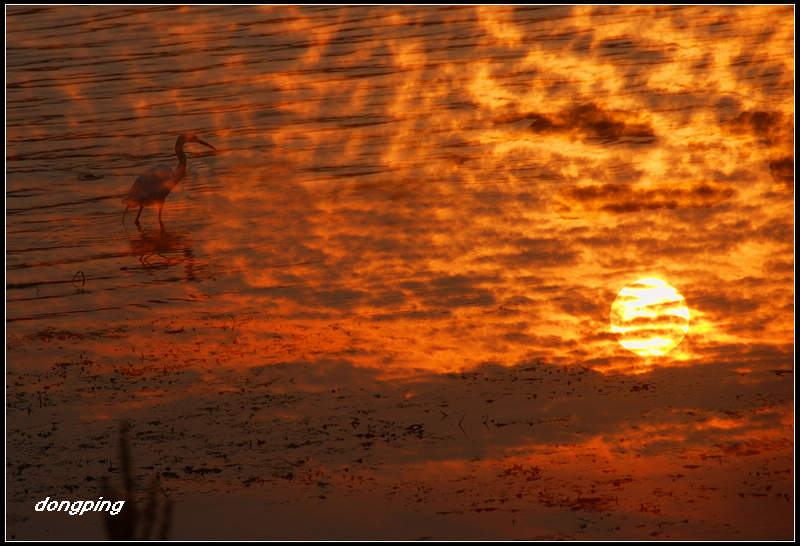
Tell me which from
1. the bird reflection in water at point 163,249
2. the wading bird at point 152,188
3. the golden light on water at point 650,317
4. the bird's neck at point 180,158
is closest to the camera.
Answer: the golden light on water at point 650,317

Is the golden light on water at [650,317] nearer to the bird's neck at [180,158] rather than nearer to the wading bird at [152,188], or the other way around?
the wading bird at [152,188]

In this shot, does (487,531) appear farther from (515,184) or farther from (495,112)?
(495,112)

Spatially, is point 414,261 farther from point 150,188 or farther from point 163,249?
point 150,188

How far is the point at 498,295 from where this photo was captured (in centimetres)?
1226

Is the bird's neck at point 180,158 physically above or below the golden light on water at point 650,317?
above

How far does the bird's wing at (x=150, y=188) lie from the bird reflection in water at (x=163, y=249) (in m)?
0.45

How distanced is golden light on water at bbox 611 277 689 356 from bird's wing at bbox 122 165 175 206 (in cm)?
578

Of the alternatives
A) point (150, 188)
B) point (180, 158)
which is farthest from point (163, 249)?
point (180, 158)

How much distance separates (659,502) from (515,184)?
273 inches

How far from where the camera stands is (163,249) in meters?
14.0

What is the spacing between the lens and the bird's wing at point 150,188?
49.1 feet

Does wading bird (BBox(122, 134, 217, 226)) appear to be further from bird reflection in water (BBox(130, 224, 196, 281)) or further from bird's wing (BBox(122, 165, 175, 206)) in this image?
bird reflection in water (BBox(130, 224, 196, 281))

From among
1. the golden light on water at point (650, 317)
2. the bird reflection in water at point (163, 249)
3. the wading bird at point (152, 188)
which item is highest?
the wading bird at point (152, 188)

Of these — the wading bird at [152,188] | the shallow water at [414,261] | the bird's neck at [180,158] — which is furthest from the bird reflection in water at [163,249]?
the bird's neck at [180,158]
